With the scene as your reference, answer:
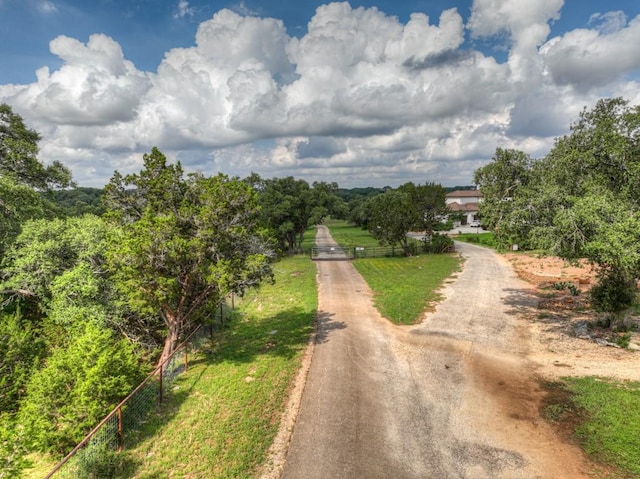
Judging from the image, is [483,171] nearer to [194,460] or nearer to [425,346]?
[425,346]

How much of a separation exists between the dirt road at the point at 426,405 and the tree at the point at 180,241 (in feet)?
18.2

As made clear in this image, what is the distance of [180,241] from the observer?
13.2 metres

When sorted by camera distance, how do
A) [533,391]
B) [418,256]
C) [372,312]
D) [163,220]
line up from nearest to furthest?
[533,391] → [163,220] → [372,312] → [418,256]

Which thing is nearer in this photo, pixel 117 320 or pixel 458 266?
pixel 117 320

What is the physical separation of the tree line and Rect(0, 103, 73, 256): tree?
119 millimetres

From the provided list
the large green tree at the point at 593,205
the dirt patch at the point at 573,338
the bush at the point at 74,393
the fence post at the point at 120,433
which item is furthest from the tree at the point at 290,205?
the fence post at the point at 120,433

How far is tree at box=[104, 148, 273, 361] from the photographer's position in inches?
533

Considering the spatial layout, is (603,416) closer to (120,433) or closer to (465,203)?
(120,433)

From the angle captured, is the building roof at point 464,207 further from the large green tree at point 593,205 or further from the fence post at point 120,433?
the fence post at point 120,433

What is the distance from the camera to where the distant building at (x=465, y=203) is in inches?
3073

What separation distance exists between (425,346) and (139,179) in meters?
15.3

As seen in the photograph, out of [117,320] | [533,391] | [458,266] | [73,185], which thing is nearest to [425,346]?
[533,391]

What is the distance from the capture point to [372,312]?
74.6 feet

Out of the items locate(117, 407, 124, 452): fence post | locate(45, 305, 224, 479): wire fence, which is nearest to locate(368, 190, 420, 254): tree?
locate(45, 305, 224, 479): wire fence
